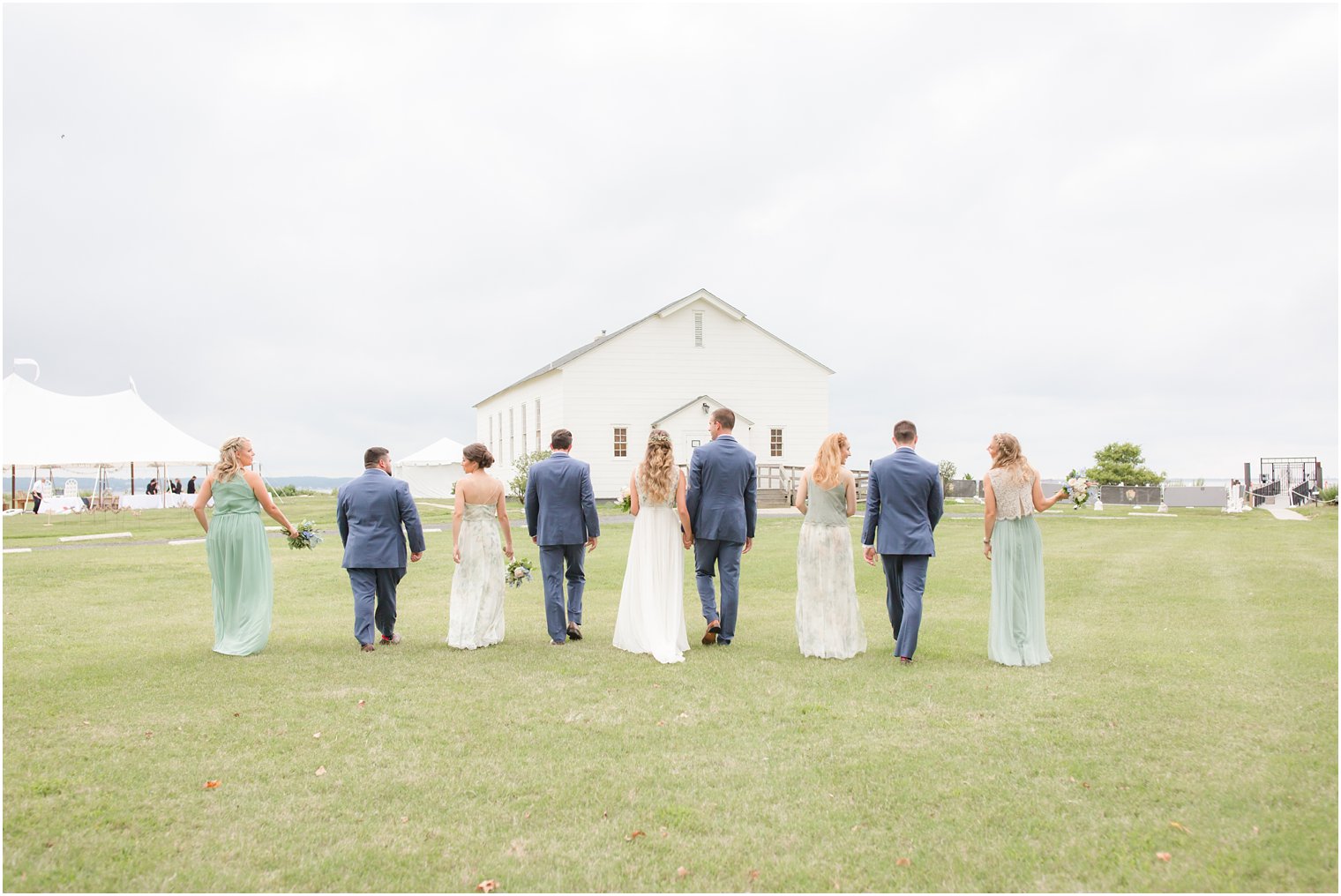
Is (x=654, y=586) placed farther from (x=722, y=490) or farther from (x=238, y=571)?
(x=238, y=571)

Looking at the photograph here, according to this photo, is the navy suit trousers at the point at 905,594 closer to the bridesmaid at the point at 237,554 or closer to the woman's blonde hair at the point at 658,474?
the woman's blonde hair at the point at 658,474

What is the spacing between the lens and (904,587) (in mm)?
8539

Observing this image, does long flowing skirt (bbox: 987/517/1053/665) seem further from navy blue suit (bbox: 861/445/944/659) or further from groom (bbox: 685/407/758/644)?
groom (bbox: 685/407/758/644)

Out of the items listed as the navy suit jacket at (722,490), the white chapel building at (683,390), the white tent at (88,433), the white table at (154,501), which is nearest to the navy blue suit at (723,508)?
the navy suit jacket at (722,490)

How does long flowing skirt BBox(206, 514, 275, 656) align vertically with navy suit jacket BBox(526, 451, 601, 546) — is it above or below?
below

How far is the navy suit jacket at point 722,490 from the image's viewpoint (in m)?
9.15

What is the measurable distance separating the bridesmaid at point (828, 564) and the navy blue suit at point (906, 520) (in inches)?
10.3

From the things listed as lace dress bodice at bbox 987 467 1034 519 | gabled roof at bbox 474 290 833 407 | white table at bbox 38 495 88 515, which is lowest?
white table at bbox 38 495 88 515

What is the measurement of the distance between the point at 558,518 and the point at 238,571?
3.05 m

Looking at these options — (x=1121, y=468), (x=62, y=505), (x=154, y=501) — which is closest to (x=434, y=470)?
(x=154, y=501)

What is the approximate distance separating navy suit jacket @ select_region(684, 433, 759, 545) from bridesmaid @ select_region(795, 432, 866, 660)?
596 millimetres

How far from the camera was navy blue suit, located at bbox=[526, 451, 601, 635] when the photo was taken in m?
9.37

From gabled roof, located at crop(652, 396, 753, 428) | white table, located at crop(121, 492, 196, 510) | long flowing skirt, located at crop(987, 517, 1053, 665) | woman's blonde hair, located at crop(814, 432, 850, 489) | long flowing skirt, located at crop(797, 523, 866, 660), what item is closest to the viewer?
long flowing skirt, located at crop(987, 517, 1053, 665)

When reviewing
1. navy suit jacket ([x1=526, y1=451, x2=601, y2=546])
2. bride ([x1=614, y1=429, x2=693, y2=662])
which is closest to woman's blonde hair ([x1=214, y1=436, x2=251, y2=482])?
navy suit jacket ([x1=526, y1=451, x2=601, y2=546])
